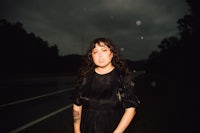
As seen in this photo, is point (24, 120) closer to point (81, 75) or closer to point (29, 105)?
point (29, 105)

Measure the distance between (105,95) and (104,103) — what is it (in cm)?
9

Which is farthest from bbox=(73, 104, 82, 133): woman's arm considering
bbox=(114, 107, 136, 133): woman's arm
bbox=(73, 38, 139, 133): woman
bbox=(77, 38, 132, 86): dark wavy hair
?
bbox=(114, 107, 136, 133): woman's arm

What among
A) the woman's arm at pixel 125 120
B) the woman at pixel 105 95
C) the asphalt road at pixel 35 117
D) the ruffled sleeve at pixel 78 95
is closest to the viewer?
the woman's arm at pixel 125 120

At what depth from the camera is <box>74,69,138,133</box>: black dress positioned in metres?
2.24

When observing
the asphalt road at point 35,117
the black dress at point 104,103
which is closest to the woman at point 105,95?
the black dress at point 104,103

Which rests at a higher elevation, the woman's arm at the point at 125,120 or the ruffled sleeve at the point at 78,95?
the ruffled sleeve at the point at 78,95

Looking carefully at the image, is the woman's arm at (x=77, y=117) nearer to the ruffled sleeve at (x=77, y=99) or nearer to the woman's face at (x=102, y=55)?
the ruffled sleeve at (x=77, y=99)

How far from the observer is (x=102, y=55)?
2.35m

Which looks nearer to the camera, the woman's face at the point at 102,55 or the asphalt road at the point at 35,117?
the woman's face at the point at 102,55

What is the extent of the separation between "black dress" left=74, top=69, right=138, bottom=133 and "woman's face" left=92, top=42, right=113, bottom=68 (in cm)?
14

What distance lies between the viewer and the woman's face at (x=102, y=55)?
7.64 ft

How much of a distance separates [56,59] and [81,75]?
42.7 metres

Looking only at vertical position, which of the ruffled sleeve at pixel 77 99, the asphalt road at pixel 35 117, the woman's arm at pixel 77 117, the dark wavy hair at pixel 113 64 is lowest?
the asphalt road at pixel 35 117

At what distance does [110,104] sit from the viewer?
2240 mm
